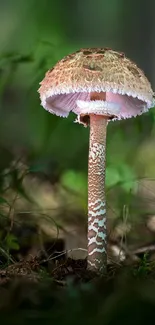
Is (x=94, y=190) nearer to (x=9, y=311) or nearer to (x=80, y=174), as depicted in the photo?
(x=80, y=174)

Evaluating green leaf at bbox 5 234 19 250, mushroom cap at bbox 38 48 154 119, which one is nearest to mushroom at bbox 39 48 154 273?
mushroom cap at bbox 38 48 154 119

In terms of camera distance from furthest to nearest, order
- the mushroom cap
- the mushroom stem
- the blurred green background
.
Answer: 1. the blurred green background
2. the mushroom stem
3. the mushroom cap

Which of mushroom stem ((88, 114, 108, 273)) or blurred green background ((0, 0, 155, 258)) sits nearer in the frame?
mushroom stem ((88, 114, 108, 273))

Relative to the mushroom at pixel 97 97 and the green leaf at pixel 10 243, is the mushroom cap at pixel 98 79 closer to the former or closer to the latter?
the mushroom at pixel 97 97

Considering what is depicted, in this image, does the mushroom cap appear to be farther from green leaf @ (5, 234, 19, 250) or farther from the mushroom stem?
green leaf @ (5, 234, 19, 250)

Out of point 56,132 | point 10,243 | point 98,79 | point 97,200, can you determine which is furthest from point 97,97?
point 56,132

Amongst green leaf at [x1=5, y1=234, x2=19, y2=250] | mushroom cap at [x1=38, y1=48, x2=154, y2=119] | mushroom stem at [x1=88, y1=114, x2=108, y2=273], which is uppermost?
mushroom cap at [x1=38, y1=48, x2=154, y2=119]

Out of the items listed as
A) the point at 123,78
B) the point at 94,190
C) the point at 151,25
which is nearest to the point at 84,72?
the point at 123,78
